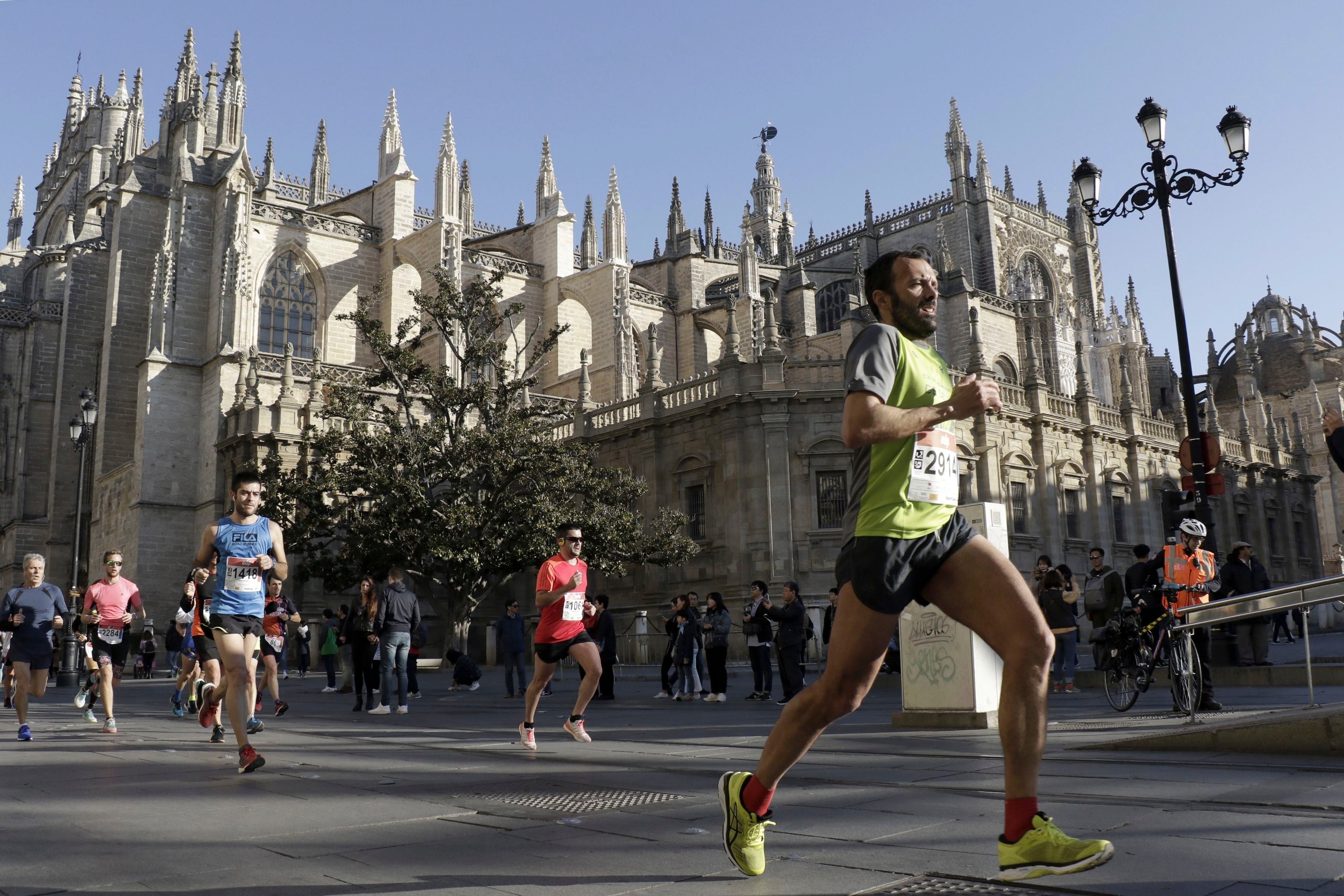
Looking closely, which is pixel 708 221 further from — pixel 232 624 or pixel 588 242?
pixel 232 624

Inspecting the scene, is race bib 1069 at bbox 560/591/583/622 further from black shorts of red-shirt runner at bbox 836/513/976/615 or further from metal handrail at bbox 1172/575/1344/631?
black shorts of red-shirt runner at bbox 836/513/976/615

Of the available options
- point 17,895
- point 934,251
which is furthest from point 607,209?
point 17,895

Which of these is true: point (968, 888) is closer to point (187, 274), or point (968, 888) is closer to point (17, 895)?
point (17, 895)

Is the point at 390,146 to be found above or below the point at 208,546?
above

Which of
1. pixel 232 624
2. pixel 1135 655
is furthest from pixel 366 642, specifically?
pixel 1135 655

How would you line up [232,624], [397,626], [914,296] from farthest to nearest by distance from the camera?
[397,626]
[232,624]
[914,296]

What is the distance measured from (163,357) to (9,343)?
13.3 metres

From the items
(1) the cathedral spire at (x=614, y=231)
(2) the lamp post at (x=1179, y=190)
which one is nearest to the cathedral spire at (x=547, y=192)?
(1) the cathedral spire at (x=614, y=231)

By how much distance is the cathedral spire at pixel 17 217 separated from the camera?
205 feet

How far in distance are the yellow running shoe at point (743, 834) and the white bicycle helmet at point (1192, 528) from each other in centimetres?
744

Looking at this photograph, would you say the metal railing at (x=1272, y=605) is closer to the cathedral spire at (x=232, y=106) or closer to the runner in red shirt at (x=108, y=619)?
the runner in red shirt at (x=108, y=619)

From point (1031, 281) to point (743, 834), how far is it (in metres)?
58.5

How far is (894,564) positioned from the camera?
10.1 ft

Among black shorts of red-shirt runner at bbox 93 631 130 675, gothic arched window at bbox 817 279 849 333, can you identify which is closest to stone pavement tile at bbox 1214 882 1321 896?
black shorts of red-shirt runner at bbox 93 631 130 675
